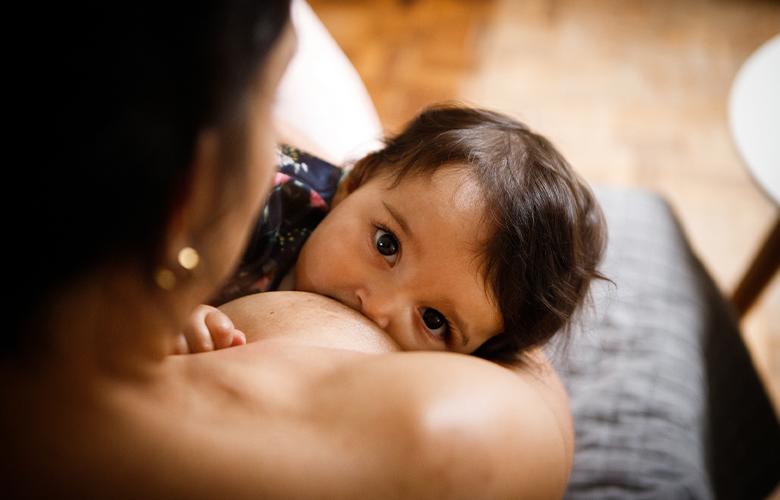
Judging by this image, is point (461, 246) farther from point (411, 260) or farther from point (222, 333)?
point (222, 333)

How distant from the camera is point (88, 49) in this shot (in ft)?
0.95

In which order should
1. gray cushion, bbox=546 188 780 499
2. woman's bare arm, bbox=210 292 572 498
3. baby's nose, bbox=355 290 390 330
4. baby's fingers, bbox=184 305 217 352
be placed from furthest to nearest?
gray cushion, bbox=546 188 780 499 < baby's nose, bbox=355 290 390 330 < baby's fingers, bbox=184 305 217 352 < woman's bare arm, bbox=210 292 572 498

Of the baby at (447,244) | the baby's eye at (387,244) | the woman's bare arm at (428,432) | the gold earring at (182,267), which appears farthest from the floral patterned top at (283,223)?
the gold earring at (182,267)

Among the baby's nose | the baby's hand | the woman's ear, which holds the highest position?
the woman's ear

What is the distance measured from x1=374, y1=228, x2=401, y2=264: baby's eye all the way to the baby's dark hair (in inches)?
2.8

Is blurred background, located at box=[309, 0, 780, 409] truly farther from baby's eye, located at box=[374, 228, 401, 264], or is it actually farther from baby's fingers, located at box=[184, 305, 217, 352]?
baby's fingers, located at box=[184, 305, 217, 352]

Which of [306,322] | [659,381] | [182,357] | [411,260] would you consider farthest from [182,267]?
[659,381]

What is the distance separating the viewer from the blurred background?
83.3 inches

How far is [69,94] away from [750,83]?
146cm

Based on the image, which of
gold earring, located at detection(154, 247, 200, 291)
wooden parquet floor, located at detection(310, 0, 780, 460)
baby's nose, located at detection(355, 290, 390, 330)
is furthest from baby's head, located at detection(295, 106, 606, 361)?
wooden parquet floor, located at detection(310, 0, 780, 460)

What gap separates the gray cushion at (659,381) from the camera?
3.05 feet

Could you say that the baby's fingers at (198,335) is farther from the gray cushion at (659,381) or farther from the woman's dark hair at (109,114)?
the gray cushion at (659,381)

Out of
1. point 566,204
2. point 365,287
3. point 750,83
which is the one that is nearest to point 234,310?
point 365,287

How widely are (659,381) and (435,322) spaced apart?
0.41 m
